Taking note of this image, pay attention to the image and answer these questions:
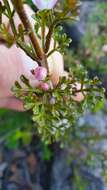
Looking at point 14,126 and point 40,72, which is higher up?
point 14,126

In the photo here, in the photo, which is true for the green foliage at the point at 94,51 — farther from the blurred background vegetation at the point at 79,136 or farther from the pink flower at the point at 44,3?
the pink flower at the point at 44,3

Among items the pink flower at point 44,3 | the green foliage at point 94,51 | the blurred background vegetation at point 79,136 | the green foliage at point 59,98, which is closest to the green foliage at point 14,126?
the blurred background vegetation at point 79,136

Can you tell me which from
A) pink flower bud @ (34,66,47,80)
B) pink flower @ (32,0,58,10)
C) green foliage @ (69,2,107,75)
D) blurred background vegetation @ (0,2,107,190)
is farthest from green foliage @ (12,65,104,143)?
green foliage @ (69,2,107,75)

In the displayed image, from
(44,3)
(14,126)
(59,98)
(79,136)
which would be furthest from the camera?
(14,126)

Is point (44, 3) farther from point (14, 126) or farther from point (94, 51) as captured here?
point (14, 126)

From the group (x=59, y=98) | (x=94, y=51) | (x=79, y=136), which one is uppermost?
(x=94, y=51)

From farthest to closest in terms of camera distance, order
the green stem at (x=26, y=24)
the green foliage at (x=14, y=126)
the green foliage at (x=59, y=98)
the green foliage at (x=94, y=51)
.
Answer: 1. the green foliage at (x=14, y=126)
2. the green foliage at (x=94, y=51)
3. the green foliage at (x=59, y=98)
4. the green stem at (x=26, y=24)

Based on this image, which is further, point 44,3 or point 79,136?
point 79,136

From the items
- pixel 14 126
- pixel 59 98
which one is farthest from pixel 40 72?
pixel 14 126

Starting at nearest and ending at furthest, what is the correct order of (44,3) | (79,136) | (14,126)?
(44,3) → (79,136) → (14,126)

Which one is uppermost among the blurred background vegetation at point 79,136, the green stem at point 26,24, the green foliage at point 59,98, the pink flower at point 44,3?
the blurred background vegetation at point 79,136

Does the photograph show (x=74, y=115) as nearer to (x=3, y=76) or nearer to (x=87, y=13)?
(x=3, y=76)
